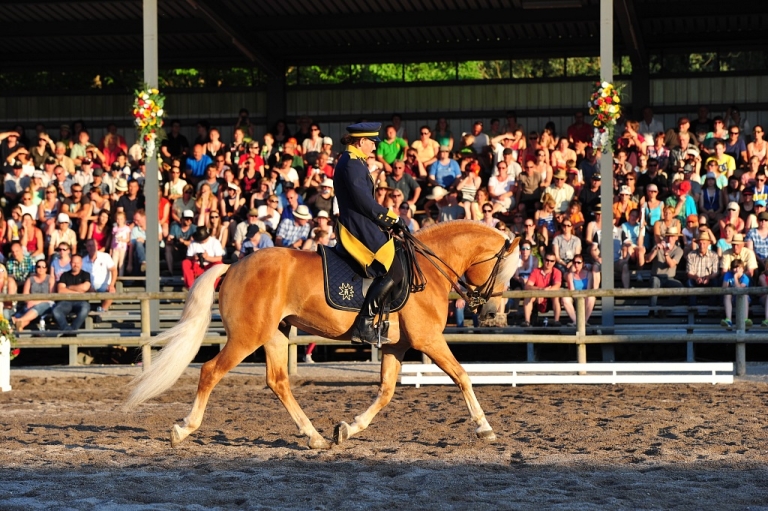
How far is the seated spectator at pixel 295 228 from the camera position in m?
16.5

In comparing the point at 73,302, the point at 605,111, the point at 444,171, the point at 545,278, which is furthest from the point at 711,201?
the point at 73,302

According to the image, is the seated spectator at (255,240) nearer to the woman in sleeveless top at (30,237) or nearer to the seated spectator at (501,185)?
the woman in sleeveless top at (30,237)

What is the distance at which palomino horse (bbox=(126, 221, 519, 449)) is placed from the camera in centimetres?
827

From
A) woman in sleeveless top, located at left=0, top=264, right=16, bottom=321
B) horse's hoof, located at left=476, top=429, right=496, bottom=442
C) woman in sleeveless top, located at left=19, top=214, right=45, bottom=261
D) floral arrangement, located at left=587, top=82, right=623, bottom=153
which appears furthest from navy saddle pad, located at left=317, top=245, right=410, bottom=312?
woman in sleeveless top, located at left=19, top=214, right=45, bottom=261

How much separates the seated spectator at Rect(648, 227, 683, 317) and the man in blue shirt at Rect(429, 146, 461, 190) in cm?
376

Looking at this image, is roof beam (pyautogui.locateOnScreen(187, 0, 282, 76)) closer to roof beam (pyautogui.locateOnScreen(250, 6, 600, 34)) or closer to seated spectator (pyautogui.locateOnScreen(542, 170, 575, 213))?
roof beam (pyautogui.locateOnScreen(250, 6, 600, 34))

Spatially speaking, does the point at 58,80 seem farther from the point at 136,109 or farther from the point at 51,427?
the point at 51,427

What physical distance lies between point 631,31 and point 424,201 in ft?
14.3

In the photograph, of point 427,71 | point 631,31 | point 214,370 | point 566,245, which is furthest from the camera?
point 427,71

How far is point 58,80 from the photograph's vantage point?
23422 mm

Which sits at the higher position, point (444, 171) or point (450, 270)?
point (444, 171)

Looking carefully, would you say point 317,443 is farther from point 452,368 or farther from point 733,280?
point 733,280

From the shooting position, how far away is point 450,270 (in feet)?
28.1

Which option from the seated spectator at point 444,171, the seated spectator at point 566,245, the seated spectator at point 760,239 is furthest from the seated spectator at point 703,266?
the seated spectator at point 444,171
